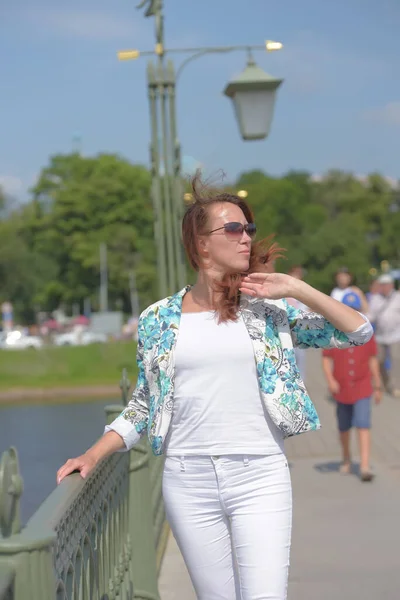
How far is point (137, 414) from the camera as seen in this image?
12.1 ft

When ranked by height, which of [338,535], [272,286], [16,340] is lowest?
[16,340]

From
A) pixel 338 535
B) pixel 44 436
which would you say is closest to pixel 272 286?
pixel 338 535

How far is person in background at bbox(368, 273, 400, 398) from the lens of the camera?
16.5 meters

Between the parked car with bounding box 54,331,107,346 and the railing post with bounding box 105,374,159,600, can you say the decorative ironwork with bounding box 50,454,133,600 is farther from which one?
the parked car with bounding box 54,331,107,346

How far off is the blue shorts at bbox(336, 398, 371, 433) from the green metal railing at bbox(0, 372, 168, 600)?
2.78 meters

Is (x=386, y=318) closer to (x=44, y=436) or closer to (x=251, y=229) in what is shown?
(x=44, y=436)

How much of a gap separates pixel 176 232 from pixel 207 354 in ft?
22.1

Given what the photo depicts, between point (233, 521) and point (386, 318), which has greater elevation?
point (233, 521)

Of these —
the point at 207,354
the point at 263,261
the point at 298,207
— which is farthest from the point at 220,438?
the point at 298,207

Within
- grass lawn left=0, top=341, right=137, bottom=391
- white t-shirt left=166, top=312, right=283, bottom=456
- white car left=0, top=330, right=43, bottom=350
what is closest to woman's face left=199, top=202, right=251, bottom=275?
white t-shirt left=166, top=312, right=283, bottom=456

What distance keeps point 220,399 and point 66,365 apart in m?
31.0

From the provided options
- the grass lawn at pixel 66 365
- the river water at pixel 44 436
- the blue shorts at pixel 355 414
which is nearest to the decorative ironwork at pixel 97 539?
the blue shorts at pixel 355 414

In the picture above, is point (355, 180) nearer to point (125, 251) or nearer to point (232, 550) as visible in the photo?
point (125, 251)

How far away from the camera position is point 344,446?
957 cm
